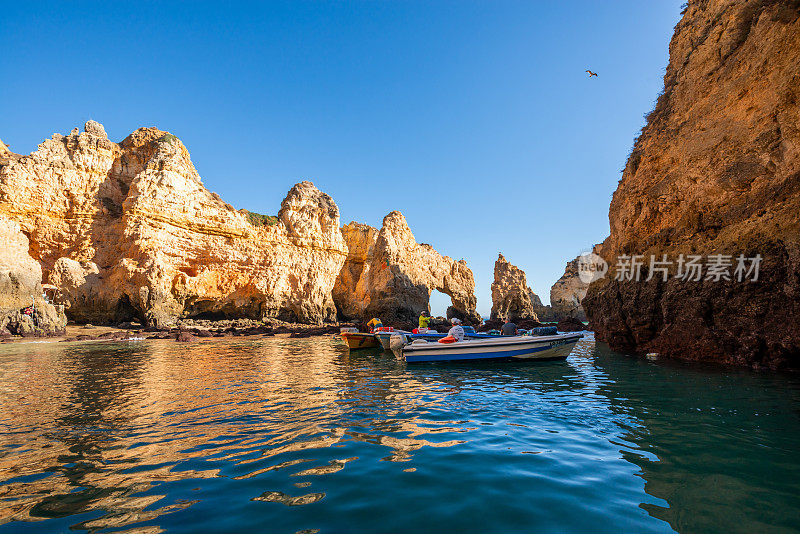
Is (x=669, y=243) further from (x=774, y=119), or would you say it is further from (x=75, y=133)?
(x=75, y=133)

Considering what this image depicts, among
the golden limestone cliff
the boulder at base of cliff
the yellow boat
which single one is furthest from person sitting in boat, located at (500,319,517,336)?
the golden limestone cliff

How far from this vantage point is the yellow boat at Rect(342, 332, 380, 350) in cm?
1674

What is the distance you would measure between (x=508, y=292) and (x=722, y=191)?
2201 inches

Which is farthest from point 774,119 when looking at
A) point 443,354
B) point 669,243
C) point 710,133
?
point 443,354

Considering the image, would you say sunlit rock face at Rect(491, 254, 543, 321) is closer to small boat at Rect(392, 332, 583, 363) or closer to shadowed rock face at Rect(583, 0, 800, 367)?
shadowed rock face at Rect(583, 0, 800, 367)

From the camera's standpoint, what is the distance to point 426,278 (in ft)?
169

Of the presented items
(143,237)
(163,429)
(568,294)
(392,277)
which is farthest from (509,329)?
(568,294)

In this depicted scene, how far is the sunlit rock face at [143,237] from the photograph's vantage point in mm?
30391

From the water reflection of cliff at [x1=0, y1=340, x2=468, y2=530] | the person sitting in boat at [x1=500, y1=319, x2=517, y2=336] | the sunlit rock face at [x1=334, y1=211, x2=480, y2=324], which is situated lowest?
the water reflection of cliff at [x1=0, y1=340, x2=468, y2=530]

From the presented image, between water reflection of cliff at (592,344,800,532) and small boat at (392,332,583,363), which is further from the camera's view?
small boat at (392,332,583,363)

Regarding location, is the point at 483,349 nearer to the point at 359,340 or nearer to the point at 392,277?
the point at 359,340

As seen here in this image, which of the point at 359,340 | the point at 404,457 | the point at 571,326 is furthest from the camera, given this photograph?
the point at 571,326

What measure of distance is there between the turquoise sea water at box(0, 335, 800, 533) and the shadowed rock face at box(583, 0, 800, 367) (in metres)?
2.22

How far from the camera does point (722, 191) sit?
37.3ft
